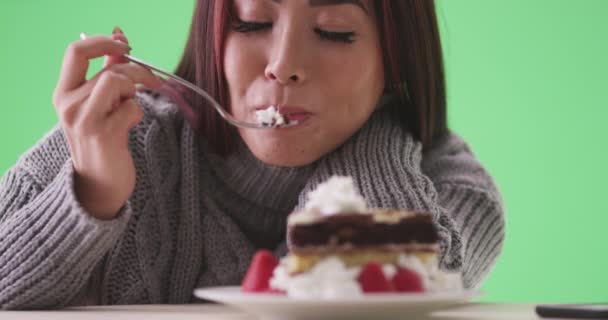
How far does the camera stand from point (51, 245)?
3.21 feet

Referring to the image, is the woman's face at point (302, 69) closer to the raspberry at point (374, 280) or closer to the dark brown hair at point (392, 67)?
the dark brown hair at point (392, 67)

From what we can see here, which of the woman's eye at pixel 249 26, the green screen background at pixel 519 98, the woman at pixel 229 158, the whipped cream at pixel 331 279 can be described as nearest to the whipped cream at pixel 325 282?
the whipped cream at pixel 331 279

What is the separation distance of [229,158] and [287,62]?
0.28 metres

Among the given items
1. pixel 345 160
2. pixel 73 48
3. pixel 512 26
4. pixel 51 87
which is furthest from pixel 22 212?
pixel 512 26

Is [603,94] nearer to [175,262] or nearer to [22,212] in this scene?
[175,262]

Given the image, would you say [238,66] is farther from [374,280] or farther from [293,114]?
[374,280]

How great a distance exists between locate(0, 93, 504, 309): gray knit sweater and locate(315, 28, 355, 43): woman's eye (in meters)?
0.17

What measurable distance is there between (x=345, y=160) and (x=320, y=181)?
1.8 inches

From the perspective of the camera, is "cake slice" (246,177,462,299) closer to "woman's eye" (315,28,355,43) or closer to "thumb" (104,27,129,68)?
"woman's eye" (315,28,355,43)

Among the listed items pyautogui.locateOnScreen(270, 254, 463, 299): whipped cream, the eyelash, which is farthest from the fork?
pyautogui.locateOnScreen(270, 254, 463, 299): whipped cream

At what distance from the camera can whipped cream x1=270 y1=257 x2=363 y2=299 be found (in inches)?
25.2

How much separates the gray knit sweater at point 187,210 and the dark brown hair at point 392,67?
0.04 metres

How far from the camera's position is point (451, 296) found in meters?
0.62

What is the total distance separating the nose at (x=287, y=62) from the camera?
0.99 metres
